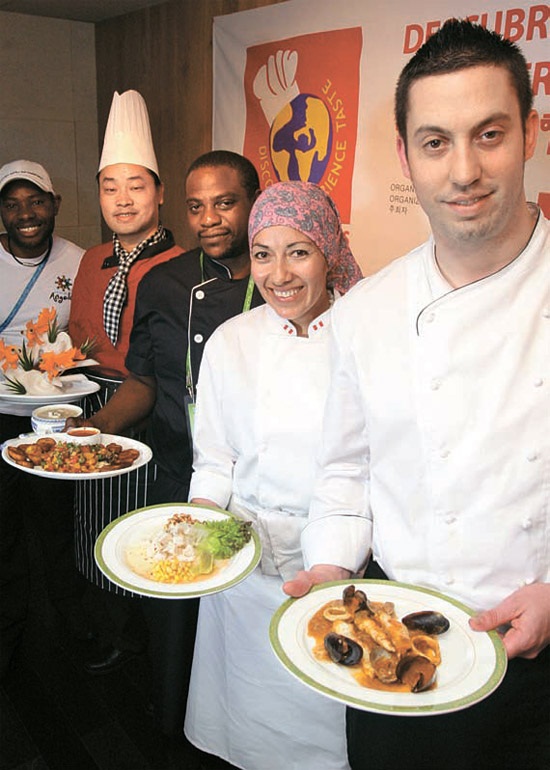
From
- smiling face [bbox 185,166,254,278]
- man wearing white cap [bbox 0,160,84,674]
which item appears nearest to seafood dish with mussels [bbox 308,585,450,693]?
smiling face [bbox 185,166,254,278]

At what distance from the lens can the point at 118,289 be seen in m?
2.25

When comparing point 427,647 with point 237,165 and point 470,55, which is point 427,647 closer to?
point 470,55

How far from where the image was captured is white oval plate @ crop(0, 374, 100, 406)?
6.90ft

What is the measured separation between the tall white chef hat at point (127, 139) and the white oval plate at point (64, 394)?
693mm

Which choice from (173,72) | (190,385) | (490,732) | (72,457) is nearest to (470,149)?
(490,732)

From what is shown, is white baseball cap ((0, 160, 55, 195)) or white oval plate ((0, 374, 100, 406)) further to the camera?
white baseball cap ((0, 160, 55, 195))

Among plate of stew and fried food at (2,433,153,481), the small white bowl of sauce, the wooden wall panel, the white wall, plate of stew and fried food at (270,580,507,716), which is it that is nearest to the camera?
plate of stew and fried food at (270,580,507,716)

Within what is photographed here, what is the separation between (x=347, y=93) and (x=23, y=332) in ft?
4.57

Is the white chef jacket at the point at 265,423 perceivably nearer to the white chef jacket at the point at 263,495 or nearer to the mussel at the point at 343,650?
the white chef jacket at the point at 263,495

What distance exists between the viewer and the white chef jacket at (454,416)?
1.04m

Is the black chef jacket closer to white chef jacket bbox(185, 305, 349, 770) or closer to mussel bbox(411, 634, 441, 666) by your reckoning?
white chef jacket bbox(185, 305, 349, 770)

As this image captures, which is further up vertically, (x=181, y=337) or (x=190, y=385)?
(x=181, y=337)

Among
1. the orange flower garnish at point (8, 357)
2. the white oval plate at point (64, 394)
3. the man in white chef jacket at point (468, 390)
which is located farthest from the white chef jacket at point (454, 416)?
the orange flower garnish at point (8, 357)

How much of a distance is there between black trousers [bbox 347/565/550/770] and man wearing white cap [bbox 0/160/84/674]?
152 cm
